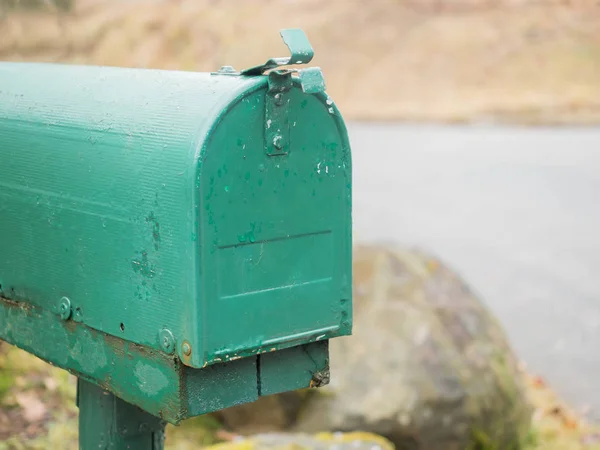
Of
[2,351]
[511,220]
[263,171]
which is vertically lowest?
[511,220]

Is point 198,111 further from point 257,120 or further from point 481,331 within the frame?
point 481,331

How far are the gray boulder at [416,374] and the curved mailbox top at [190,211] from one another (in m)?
1.76

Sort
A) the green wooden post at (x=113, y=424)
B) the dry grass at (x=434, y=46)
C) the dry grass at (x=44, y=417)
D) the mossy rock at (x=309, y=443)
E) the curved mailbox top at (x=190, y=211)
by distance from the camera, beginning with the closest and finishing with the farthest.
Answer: the curved mailbox top at (x=190, y=211), the green wooden post at (x=113, y=424), the mossy rock at (x=309, y=443), the dry grass at (x=44, y=417), the dry grass at (x=434, y=46)

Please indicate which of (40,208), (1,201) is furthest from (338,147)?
(1,201)

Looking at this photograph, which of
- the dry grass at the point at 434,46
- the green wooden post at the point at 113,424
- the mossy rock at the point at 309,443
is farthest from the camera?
the dry grass at the point at 434,46

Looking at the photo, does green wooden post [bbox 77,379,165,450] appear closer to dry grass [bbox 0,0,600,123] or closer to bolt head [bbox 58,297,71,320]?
bolt head [bbox 58,297,71,320]

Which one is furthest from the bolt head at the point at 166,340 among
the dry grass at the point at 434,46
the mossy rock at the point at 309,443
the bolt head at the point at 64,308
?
the dry grass at the point at 434,46

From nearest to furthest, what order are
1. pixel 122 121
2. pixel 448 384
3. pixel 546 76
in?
pixel 122 121 → pixel 448 384 → pixel 546 76

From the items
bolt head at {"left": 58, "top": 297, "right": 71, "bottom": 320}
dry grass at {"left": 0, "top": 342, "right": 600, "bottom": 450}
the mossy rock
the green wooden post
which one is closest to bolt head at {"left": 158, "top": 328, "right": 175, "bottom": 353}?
bolt head at {"left": 58, "top": 297, "right": 71, "bottom": 320}

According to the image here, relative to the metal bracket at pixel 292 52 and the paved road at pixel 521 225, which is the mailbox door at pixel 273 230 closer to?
the metal bracket at pixel 292 52

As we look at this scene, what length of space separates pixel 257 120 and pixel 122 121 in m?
0.29

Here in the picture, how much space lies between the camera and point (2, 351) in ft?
13.0

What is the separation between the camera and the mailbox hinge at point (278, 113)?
1.70m

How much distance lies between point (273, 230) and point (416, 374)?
2.08 meters
